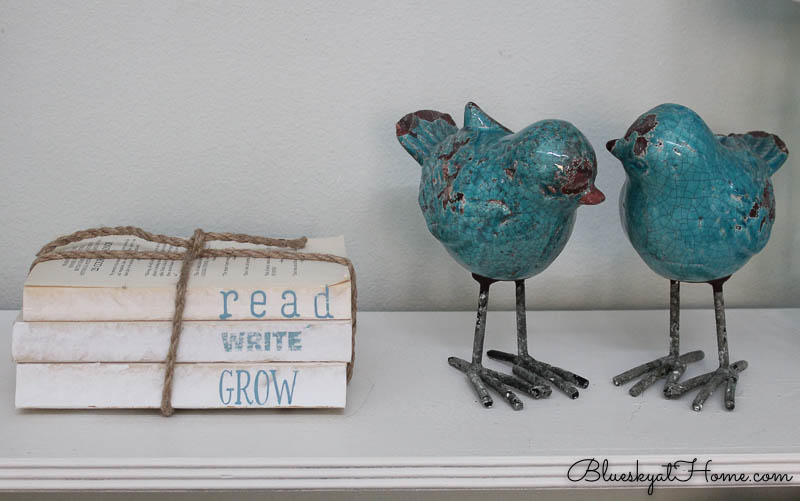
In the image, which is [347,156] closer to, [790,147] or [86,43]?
[86,43]

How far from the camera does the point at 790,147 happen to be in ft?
2.78

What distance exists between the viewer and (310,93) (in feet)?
2.60

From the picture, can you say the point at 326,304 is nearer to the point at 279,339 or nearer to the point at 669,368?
the point at 279,339

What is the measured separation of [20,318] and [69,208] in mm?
255

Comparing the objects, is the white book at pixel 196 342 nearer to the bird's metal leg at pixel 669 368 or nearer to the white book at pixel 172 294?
the white book at pixel 172 294

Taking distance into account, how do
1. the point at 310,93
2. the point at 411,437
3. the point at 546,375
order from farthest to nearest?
the point at 310,93, the point at 546,375, the point at 411,437

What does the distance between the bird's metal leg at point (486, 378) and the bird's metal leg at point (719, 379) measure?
114 mm

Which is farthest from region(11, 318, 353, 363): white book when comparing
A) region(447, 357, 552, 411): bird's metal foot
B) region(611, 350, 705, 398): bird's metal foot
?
region(611, 350, 705, 398): bird's metal foot

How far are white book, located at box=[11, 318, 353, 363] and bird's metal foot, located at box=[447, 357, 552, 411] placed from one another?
116 millimetres

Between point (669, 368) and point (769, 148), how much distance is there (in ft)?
0.69

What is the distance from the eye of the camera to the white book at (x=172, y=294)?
0.57 metres

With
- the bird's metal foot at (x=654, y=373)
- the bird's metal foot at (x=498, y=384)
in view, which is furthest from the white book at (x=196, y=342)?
the bird's metal foot at (x=654, y=373)

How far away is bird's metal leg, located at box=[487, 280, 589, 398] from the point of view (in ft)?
2.10

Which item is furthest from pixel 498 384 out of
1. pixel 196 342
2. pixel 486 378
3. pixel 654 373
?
pixel 196 342
